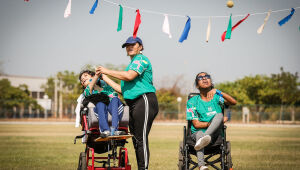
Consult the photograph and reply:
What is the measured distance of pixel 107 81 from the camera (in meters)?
5.82

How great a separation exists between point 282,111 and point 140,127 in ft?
169

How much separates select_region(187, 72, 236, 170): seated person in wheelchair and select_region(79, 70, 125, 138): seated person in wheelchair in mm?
1261

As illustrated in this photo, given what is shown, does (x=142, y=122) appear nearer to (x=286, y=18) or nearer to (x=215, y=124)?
(x=215, y=124)

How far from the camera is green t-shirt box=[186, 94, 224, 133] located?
21.2 feet

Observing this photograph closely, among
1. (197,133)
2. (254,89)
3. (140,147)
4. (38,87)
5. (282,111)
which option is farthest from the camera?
(38,87)

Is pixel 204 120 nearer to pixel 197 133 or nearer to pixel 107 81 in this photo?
pixel 197 133

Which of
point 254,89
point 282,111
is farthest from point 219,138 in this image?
point 254,89

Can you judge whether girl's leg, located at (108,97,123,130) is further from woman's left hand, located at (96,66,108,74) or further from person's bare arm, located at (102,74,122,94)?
woman's left hand, located at (96,66,108,74)

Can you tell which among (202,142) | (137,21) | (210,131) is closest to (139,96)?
(202,142)

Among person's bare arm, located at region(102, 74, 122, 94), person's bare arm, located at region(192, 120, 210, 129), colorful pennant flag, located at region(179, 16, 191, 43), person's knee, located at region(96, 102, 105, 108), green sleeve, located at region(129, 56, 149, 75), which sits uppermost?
colorful pennant flag, located at region(179, 16, 191, 43)

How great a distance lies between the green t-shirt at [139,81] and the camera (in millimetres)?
5594

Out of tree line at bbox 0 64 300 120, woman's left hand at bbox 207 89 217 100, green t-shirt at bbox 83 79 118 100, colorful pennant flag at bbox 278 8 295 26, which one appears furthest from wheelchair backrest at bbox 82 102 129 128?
tree line at bbox 0 64 300 120

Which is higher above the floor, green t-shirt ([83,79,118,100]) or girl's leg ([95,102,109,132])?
green t-shirt ([83,79,118,100])

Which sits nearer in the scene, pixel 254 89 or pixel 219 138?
pixel 219 138
